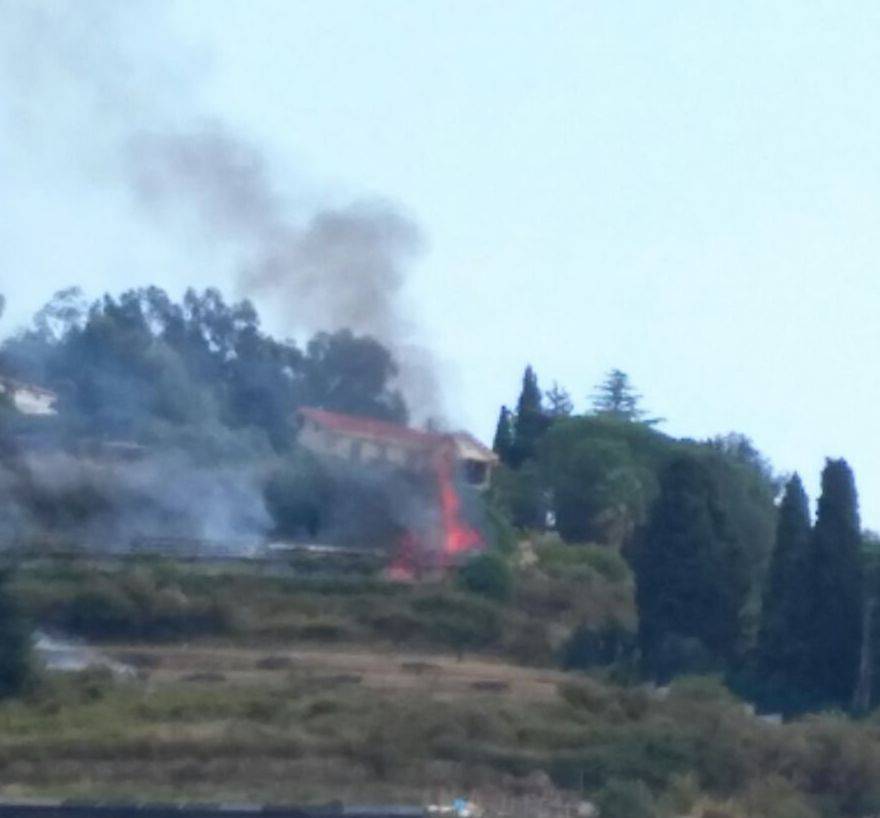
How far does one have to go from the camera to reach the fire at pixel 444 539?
53.2m

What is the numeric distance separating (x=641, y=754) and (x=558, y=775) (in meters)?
1.16

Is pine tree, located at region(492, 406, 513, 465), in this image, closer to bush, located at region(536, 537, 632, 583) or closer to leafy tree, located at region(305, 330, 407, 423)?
leafy tree, located at region(305, 330, 407, 423)

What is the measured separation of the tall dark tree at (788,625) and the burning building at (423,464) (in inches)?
289

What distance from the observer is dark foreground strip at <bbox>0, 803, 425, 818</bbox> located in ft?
106

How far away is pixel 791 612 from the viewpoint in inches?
1849

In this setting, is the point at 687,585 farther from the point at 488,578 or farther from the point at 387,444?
the point at 387,444

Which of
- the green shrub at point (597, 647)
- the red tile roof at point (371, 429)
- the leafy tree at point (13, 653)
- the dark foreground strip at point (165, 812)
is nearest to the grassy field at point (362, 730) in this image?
the leafy tree at point (13, 653)

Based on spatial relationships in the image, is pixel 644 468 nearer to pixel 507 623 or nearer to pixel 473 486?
pixel 473 486

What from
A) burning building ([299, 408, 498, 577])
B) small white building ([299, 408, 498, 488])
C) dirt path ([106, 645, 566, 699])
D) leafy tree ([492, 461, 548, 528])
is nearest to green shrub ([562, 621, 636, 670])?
dirt path ([106, 645, 566, 699])

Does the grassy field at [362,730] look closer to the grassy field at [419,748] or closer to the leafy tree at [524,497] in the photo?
the grassy field at [419,748]

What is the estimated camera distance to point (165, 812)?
3247cm

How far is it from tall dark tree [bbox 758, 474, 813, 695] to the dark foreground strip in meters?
14.8

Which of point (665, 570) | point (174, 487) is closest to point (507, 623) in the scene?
point (665, 570)

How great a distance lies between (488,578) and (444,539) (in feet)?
12.9
